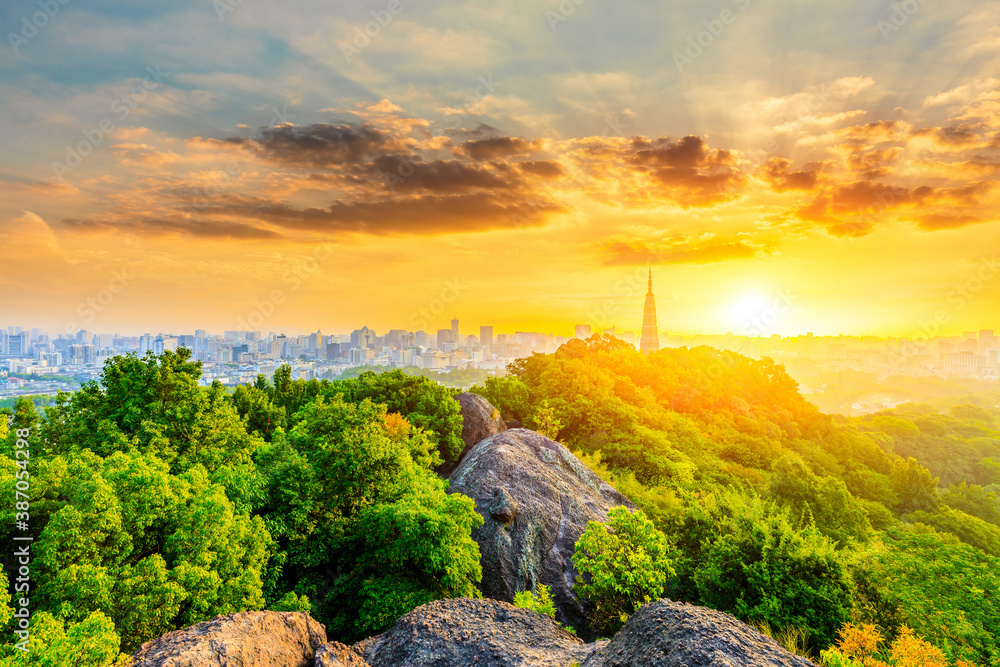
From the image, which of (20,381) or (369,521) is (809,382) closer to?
(369,521)

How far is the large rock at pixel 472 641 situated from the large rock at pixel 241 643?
4.12ft

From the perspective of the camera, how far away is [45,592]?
28.4 ft

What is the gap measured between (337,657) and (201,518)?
16.1 feet

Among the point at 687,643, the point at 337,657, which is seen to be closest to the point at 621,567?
the point at 687,643

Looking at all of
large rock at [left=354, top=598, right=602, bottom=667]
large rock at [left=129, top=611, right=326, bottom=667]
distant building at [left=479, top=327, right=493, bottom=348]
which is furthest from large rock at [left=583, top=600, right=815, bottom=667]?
distant building at [left=479, top=327, right=493, bottom=348]

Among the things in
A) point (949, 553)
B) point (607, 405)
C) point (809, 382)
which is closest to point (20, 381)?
point (607, 405)

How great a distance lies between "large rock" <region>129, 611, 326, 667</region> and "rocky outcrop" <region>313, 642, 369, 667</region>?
0.41 m

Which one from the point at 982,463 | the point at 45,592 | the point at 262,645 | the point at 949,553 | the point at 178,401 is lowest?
the point at 982,463

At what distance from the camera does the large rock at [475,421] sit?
25.8m

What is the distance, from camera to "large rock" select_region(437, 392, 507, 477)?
25750 millimetres

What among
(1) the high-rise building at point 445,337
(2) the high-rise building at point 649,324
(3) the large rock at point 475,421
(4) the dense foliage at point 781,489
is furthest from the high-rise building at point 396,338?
(3) the large rock at point 475,421

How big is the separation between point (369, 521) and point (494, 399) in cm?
2095

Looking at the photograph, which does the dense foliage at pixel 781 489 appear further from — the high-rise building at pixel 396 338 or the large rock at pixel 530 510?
the high-rise building at pixel 396 338

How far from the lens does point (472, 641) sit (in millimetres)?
8969
